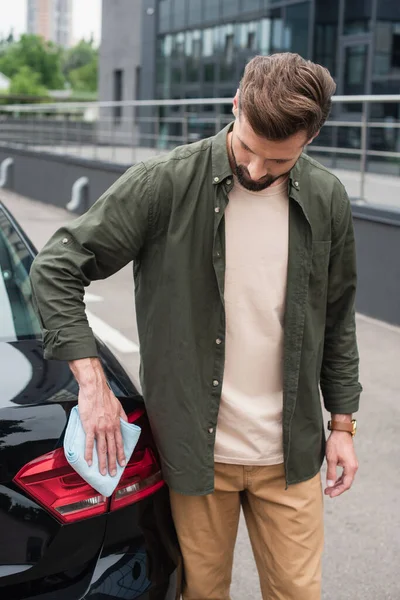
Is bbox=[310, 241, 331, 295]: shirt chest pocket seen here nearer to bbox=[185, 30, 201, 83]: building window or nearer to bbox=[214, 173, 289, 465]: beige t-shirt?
bbox=[214, 173, 289, 465]: beige t-shirt

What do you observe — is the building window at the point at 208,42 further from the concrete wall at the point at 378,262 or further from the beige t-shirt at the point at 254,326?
the beige t-shirt at the point at 254,326

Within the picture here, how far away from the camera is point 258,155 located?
1882 millimetres

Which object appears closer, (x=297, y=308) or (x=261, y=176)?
(x=261, y=176)

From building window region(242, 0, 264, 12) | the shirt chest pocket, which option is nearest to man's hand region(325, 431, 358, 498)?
the shirt chest pocket

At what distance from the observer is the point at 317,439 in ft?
7.38

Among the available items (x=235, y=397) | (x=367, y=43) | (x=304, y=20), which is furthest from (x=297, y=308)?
(x=304, y=20)

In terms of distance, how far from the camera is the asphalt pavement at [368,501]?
131 inches

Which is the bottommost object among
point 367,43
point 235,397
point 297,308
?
point 235,397

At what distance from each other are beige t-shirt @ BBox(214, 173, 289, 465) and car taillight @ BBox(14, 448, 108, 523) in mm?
348

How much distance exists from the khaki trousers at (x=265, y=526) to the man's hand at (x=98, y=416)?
0.30 meters

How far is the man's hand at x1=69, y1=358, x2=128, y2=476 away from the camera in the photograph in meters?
1.96

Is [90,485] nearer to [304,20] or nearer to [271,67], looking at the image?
[271,67]

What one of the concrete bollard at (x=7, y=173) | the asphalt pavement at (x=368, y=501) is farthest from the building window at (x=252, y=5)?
the asphalt pavement at (x=368, y=501)

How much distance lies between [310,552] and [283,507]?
0.14 meters
